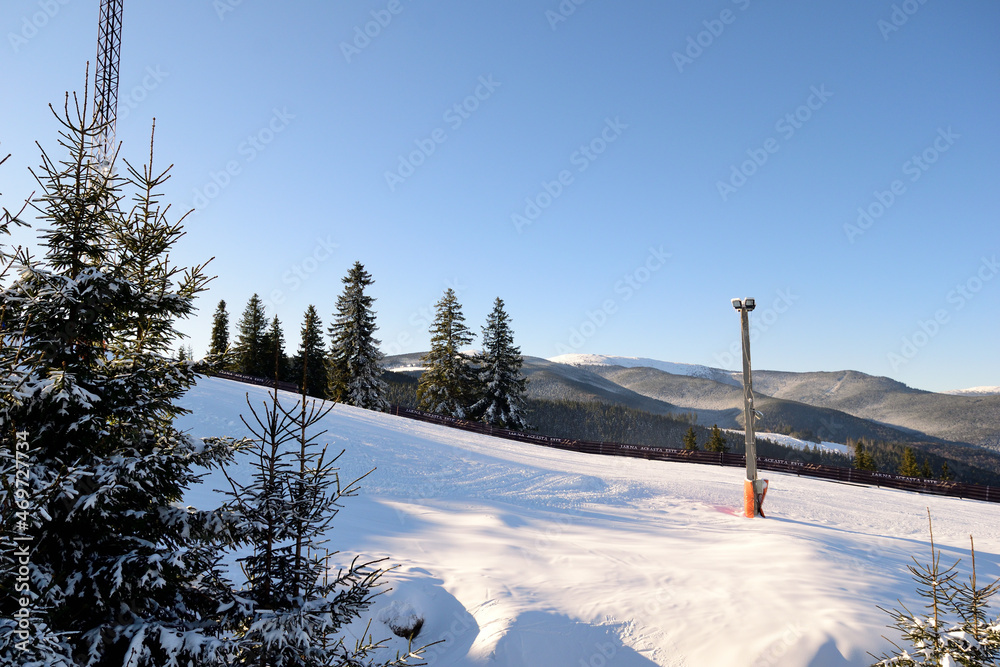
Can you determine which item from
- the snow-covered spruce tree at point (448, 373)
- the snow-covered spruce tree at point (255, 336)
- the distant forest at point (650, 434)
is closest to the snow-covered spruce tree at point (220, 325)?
the snow-covered spruce tree at point (255, 336)

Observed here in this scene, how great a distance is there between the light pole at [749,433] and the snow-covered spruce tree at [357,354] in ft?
93.3

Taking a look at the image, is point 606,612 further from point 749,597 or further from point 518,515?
point 518,515

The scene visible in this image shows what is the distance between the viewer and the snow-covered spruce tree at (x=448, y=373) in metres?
40.5

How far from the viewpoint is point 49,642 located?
274 centimetres

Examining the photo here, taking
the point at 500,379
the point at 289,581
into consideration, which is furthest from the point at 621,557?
the point at 500,379

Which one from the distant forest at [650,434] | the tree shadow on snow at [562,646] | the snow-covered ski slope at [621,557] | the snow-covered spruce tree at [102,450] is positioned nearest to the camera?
the snow-covered spruce tree at [102,450]

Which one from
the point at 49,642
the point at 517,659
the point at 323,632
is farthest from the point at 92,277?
the point at 517,659

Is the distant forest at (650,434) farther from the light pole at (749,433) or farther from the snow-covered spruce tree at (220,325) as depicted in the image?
the light pole at (749,433)

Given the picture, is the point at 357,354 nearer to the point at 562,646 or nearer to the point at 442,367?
the point at 442,367

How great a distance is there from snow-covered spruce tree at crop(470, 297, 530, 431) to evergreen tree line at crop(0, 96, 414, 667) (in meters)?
36.0

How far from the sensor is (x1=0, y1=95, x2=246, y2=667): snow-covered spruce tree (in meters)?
3.14

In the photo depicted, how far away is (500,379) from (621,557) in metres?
30.4

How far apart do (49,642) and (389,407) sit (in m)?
35.5

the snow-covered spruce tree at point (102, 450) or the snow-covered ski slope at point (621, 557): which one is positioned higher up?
the snow-covered spruce tree at point (102, 450)
